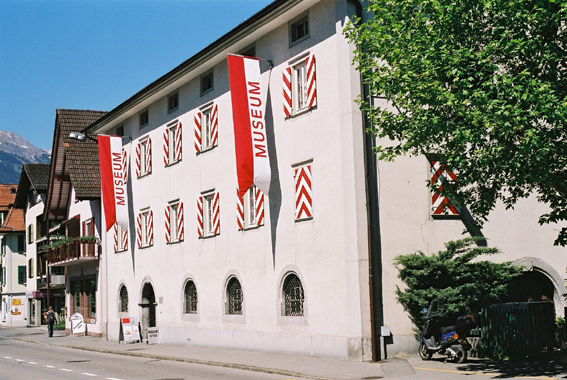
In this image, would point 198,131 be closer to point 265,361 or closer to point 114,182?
point 114,182

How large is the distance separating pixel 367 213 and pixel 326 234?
167 centimetres

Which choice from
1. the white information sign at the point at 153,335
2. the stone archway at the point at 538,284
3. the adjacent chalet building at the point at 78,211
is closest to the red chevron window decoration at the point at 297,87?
the stone archway at the point at 538,284

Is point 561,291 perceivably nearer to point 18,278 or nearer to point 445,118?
point 445,118

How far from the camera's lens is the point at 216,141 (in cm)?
2812

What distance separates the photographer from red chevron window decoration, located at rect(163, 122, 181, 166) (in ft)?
104

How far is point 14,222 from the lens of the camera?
3167 inches

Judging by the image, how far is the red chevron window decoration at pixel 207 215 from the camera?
28125 mm

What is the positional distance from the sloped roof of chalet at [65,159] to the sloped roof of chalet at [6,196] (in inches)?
1465

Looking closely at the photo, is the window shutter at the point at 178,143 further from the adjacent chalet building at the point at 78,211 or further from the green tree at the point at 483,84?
the green tree at the point at 483,84

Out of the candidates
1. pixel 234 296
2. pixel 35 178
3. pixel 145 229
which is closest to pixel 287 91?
pixel 234 296

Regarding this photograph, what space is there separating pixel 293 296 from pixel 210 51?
31.9 feet

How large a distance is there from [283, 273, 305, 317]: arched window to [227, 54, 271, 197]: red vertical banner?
2.93m

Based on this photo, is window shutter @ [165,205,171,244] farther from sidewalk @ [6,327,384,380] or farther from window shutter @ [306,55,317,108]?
window shutter @ [306,55,317,108]

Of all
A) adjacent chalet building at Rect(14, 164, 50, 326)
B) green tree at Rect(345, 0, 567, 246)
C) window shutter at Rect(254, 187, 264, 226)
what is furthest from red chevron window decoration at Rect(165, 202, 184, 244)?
adjacent chalet building at Rect(14, 164, 50, 326)
